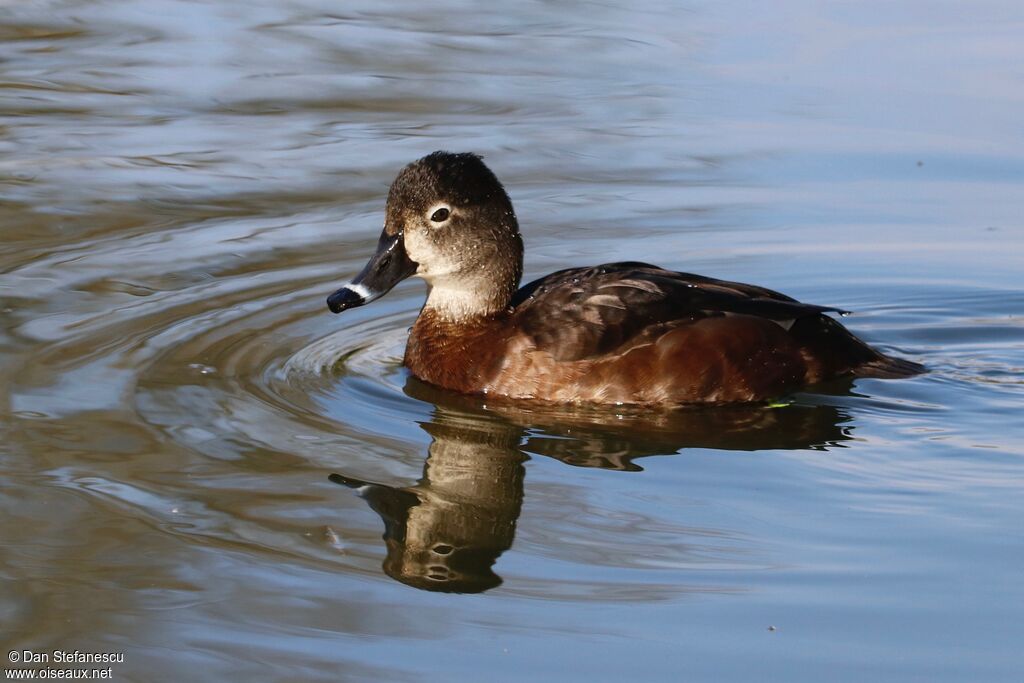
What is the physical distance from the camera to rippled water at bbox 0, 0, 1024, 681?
4.53 metres

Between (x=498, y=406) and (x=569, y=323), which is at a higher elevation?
(x=569, y=323)

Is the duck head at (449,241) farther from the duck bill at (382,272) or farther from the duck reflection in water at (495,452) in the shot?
the duck reflection in water at (495,452)

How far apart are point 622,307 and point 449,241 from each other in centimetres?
91

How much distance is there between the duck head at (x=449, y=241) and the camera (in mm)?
6938

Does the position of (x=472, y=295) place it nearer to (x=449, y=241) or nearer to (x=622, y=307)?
(x=449, y=241)

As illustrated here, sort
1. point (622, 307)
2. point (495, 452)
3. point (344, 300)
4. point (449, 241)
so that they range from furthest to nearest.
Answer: point (449, 241), point (344, 300), point (622, 307), point (495, 452)

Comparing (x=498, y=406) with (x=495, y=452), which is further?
(x=498, y=406)

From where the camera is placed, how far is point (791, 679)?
4.15 metres

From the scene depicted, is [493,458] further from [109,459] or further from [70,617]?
[70,617]

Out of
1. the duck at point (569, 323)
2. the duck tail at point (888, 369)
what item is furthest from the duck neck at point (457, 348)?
the duck tail at point (888, 369)

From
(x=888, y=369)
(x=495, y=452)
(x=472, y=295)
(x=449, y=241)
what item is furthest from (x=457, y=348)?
(x=888, y=369)

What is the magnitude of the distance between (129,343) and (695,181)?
13.6 feet

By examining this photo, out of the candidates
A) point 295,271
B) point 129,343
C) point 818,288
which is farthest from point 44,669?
point 818,288

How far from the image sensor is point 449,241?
699cm
